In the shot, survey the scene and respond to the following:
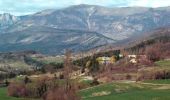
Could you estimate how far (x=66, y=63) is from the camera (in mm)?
52188

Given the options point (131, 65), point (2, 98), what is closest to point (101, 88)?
point (2, 98)

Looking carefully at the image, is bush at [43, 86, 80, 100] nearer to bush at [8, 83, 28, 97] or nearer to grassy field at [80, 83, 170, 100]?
grassy field at [80, 83, 170, 100]

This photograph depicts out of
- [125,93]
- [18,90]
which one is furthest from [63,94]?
[18,90]

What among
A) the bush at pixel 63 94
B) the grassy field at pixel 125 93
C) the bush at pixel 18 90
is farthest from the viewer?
the bush at pixel 18 90

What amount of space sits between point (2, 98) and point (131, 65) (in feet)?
317

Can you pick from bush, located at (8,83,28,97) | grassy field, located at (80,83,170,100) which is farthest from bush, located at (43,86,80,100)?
bush, located at (8,83,28,97)

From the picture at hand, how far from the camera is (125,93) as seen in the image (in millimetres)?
66000

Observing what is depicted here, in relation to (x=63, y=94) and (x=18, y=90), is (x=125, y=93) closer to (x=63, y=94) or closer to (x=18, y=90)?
(x=63, y=94)

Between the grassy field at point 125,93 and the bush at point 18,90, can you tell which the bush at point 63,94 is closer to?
the grassy field at point 125,93

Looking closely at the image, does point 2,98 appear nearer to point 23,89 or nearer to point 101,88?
point 101,88

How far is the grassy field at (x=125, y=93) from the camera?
59.4m

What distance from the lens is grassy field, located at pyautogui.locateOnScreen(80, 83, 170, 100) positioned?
5939 centimetres

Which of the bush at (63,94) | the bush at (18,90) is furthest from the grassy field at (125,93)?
the bush at (18,90)

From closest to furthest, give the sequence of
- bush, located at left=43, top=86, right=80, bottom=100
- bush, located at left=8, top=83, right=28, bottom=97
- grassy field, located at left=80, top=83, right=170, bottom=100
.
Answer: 1. bush, located at left=43, top=86, right=80, bottom=100
2. grassy field, located at left=80, top=83, right=170, bottom=100
3. bush, located at left=8, top=83, right=28, bottom=97
